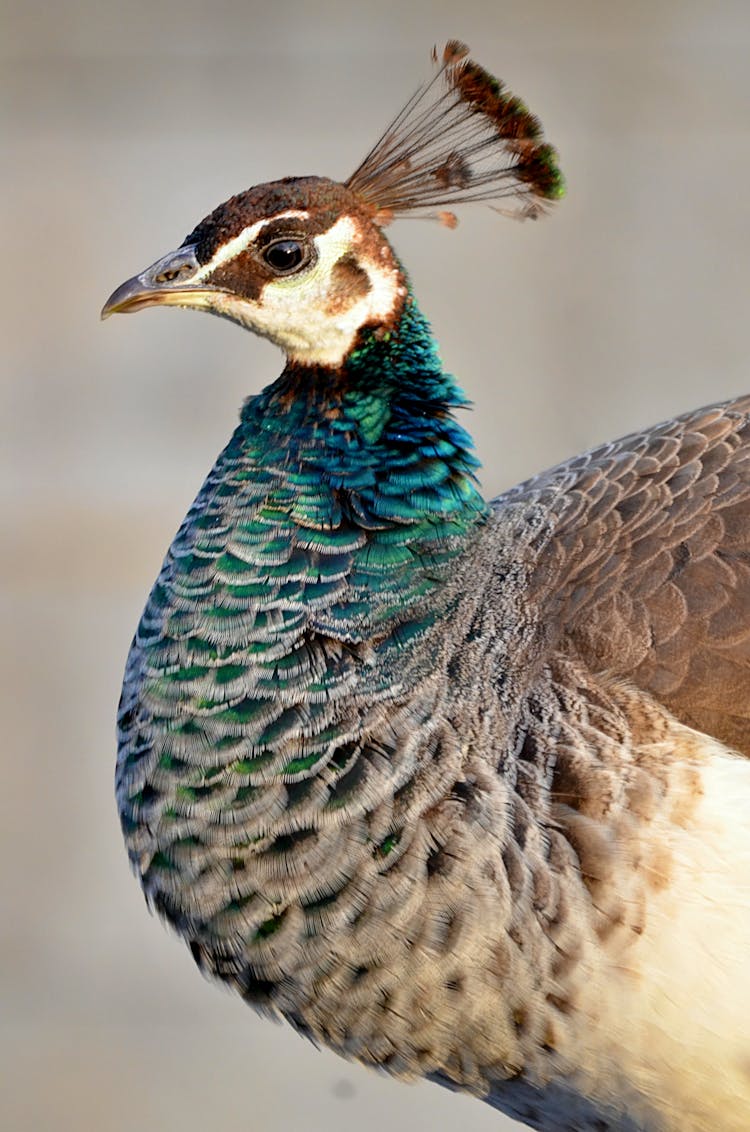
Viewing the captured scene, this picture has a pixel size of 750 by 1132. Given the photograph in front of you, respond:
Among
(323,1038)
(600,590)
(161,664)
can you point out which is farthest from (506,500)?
(323,1038)

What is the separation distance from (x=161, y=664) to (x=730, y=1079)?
0.60 meters

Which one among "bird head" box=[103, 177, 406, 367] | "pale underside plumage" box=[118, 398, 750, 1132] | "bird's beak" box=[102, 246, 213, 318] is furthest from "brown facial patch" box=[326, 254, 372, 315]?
"pale underside plumage" box=[118, 398, 750, 1132]

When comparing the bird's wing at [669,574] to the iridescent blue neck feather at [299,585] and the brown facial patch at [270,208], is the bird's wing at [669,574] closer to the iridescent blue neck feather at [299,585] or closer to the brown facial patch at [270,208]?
the iridescent blue neck feather at [299,585]

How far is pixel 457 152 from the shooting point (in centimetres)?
130

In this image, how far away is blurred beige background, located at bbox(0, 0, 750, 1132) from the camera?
3.04 meters

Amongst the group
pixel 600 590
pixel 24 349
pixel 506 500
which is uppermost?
pixel 24 349

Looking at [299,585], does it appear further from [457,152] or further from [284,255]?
[457,152]

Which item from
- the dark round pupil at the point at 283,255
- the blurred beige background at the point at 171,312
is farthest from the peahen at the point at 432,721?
the blurred beige background at the point at 171,312

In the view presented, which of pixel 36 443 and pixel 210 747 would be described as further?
pixel 36 443

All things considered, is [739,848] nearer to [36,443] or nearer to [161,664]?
[161,664]

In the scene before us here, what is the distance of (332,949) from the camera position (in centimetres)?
109

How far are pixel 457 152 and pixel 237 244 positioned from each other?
25 centimetres

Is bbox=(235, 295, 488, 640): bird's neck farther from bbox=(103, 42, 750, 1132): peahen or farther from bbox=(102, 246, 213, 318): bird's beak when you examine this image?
bbox=(102, 246, 213, 318): bird's beak

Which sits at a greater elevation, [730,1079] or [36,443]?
[36,443]
